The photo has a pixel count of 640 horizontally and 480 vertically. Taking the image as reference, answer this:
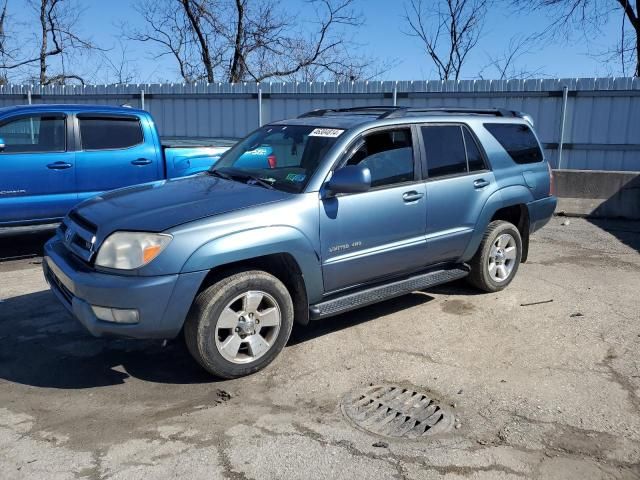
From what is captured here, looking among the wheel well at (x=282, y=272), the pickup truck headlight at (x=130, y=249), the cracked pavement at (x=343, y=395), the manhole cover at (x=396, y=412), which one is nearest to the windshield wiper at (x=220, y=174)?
the wheel well at (x=282, y=272)

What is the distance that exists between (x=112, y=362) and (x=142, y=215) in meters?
1.20

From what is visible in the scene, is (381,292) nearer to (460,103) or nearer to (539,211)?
(539,211)

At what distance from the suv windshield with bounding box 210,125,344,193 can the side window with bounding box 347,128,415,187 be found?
0.26 meters

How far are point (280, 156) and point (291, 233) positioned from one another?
105cm

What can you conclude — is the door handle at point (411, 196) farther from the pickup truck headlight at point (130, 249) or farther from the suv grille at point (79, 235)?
the suv grille at point (79, 235)

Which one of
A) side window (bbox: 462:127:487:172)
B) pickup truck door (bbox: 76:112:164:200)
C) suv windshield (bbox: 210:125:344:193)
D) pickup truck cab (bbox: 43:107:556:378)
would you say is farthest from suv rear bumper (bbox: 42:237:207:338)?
pickup truck door (bbox: 76:112:164:200)

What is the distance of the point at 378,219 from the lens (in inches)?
182

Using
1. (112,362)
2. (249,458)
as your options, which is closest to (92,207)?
(112,362)

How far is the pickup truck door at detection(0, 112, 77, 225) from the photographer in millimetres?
6777

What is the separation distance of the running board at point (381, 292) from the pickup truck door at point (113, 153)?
413cm

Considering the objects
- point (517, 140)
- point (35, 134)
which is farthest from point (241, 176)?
point (35, 134)

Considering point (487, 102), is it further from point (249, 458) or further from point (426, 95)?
point (249, 458)

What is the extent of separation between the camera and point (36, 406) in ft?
12.1

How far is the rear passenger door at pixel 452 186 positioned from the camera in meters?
5.11
